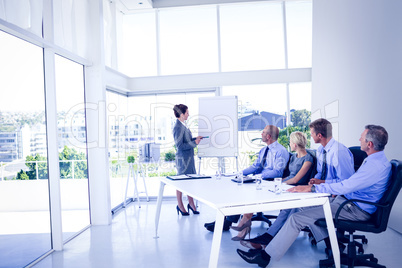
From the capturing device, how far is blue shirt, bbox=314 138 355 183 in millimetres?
3635

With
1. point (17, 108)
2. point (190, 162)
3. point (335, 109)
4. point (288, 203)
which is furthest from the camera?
point (335, 109)

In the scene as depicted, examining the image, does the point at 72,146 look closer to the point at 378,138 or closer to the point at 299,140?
the point at 299,140

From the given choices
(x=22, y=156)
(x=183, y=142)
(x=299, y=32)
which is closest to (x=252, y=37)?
(x=299, y=32)

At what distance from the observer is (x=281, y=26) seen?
7191 millimetres

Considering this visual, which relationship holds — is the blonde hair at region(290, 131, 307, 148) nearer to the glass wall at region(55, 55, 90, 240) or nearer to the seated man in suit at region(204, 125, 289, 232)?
the seated man in suit at region(204, 125, 289, 232)

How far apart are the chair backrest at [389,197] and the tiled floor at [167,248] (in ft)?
2.09

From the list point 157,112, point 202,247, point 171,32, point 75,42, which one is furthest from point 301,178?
point 171,32

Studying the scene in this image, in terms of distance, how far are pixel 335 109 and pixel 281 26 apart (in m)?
2.19

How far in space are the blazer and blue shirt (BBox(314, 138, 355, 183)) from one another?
2.47 meters

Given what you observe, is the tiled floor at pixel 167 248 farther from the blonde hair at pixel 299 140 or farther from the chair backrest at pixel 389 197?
the blonde hair at pixel 299 140

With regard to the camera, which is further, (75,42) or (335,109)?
(335,109)

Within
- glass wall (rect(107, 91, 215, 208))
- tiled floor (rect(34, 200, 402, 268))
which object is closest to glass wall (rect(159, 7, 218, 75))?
glass wall (rect(107, 91, 215, 208))

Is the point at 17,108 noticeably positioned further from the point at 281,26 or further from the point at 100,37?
the point at 281,26

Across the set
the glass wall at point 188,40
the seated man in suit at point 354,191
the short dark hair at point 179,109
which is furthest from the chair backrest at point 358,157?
the glass wall at point 188,40
